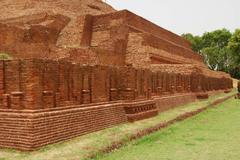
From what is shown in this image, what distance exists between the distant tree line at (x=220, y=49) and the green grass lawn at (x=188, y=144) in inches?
1701

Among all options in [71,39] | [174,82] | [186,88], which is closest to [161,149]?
[174,82]

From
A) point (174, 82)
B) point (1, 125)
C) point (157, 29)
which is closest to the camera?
point (1, 125)

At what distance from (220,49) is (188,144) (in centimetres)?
5737

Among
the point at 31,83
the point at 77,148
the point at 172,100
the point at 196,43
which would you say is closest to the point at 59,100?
the point at 31,83

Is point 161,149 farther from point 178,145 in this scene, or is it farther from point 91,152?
point 91,152

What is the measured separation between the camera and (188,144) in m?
8.00

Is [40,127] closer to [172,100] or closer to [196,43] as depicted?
[172,100]

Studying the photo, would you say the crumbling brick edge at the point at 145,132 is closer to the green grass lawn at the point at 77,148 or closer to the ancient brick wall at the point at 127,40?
the green grass lawn at the point at 77,148

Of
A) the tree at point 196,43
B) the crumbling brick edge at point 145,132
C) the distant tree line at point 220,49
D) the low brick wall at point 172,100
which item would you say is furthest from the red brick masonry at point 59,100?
the tree at point 196,43

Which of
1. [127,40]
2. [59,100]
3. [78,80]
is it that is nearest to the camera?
[59,100]

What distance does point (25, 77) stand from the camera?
7.23 metres

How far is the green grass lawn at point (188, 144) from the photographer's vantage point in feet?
22.5

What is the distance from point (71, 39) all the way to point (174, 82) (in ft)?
26.5

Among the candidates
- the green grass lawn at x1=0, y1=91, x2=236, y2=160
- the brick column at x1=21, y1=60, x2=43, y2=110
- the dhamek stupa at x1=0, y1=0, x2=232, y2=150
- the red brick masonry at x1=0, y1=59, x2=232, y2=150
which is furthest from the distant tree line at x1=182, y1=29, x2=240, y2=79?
the brick column at x1=21, y1=60, x2=43, y2=110
